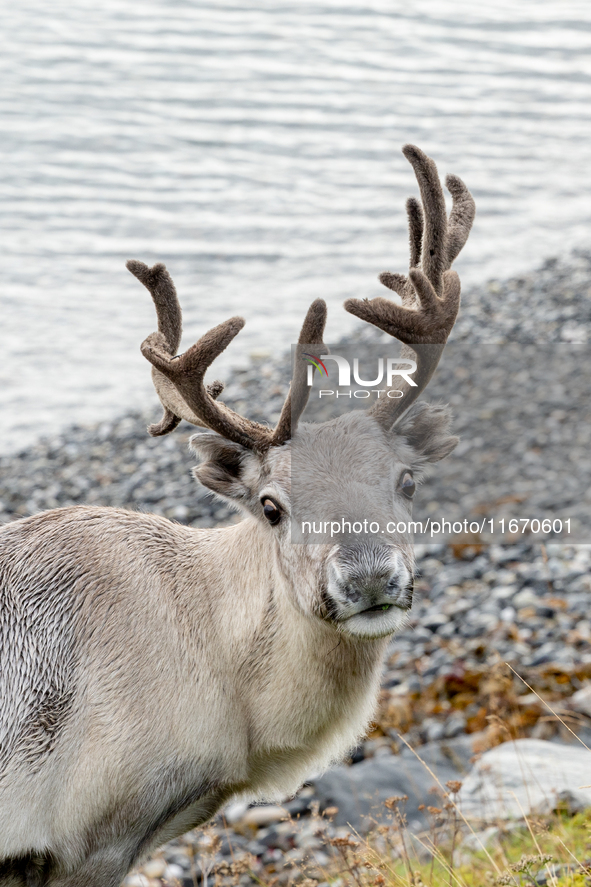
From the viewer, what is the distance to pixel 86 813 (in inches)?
173

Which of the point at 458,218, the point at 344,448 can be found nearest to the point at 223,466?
the point at 344,448

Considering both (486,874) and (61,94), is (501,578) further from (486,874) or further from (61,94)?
(61,94)

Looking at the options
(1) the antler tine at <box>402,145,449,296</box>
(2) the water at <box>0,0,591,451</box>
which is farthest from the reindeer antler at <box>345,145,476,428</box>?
(2) the water at <box>0,0,591,451</box>

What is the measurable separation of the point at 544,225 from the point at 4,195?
34.3ft

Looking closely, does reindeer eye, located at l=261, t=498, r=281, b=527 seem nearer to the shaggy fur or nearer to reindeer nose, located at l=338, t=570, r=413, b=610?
the shaggy fur

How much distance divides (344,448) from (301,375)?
38cm

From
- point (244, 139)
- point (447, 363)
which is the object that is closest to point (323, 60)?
point (244, 139)

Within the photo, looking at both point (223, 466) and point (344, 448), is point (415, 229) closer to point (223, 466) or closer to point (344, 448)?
point (344, 448)

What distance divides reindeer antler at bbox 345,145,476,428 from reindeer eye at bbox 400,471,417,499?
29 cm

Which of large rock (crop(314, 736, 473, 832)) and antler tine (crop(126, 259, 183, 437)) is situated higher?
antler tine (crop(126, 259, 183, 437))

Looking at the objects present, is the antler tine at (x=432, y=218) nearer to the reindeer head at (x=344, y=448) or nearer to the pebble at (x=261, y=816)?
the reindeer head at (x=344, y=448)

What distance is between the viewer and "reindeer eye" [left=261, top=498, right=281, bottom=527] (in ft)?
14.7

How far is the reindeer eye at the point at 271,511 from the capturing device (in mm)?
4488

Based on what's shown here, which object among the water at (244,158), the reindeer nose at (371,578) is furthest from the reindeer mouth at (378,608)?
the water at (244,158)
